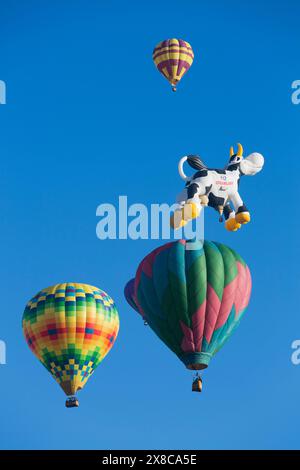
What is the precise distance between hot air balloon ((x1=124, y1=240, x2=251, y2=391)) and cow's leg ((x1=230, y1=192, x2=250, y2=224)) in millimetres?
1925

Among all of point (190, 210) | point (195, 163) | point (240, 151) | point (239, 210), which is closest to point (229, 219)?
point (239, 210)

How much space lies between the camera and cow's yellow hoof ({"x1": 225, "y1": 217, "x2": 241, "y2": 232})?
126ft

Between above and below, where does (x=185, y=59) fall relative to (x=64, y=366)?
Result: above

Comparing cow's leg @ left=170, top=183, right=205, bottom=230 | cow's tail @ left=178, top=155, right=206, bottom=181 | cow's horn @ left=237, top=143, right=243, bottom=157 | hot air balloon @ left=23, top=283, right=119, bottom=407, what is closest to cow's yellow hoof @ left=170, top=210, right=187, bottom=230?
cow's leg @ left=170, top=183, right=205, bottom=230

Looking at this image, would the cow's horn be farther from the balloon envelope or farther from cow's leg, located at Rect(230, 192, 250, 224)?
the balloon envelope

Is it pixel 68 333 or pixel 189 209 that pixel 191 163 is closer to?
pixel 189 209

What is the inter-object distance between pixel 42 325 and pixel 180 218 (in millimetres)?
6251

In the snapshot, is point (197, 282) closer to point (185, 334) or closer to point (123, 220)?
point (185, 334)

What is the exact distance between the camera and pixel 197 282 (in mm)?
39562

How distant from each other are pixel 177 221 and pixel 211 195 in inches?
39.7

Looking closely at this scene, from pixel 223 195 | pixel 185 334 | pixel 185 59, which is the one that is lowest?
pixel 185 334
